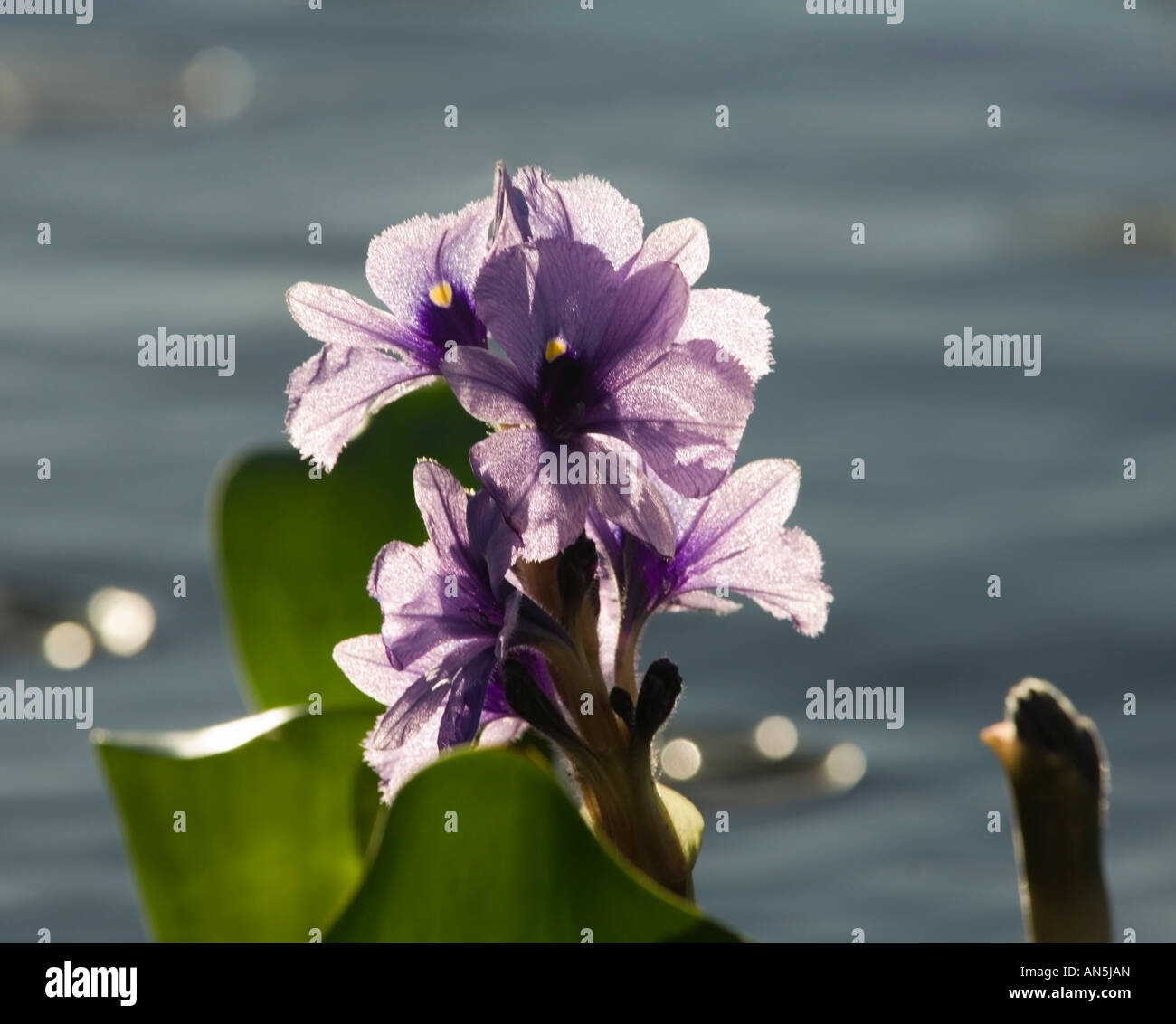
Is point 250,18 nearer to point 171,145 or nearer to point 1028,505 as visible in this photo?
point 171,145

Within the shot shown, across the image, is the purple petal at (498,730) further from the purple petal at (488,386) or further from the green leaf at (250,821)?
the green leaf at (250,821)

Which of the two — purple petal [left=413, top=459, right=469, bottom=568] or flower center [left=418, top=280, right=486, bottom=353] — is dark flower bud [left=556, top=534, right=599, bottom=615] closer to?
purple petal [left=413, top=459, right=469, bottom=568]

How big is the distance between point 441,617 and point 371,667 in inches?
3.4

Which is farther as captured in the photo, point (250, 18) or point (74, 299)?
point (250, 18)

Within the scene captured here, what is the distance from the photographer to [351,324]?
0.96 metres

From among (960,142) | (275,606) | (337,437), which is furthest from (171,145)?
(337,437)

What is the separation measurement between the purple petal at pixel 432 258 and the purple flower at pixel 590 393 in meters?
0.10

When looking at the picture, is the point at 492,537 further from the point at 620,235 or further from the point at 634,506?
the point at 620,235

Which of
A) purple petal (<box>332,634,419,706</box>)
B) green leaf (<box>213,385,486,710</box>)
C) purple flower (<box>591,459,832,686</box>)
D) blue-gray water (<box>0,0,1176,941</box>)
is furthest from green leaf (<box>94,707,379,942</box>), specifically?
blue-gray water (<box>0,0,1176,941</box>)

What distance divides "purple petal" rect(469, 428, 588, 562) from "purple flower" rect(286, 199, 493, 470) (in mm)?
120

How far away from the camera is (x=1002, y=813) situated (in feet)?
8.87

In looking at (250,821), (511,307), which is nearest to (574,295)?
(511,307)

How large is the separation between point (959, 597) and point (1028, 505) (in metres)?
0.27

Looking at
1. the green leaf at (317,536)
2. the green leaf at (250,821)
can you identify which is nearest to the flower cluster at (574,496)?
the green leaf at (250,821)
